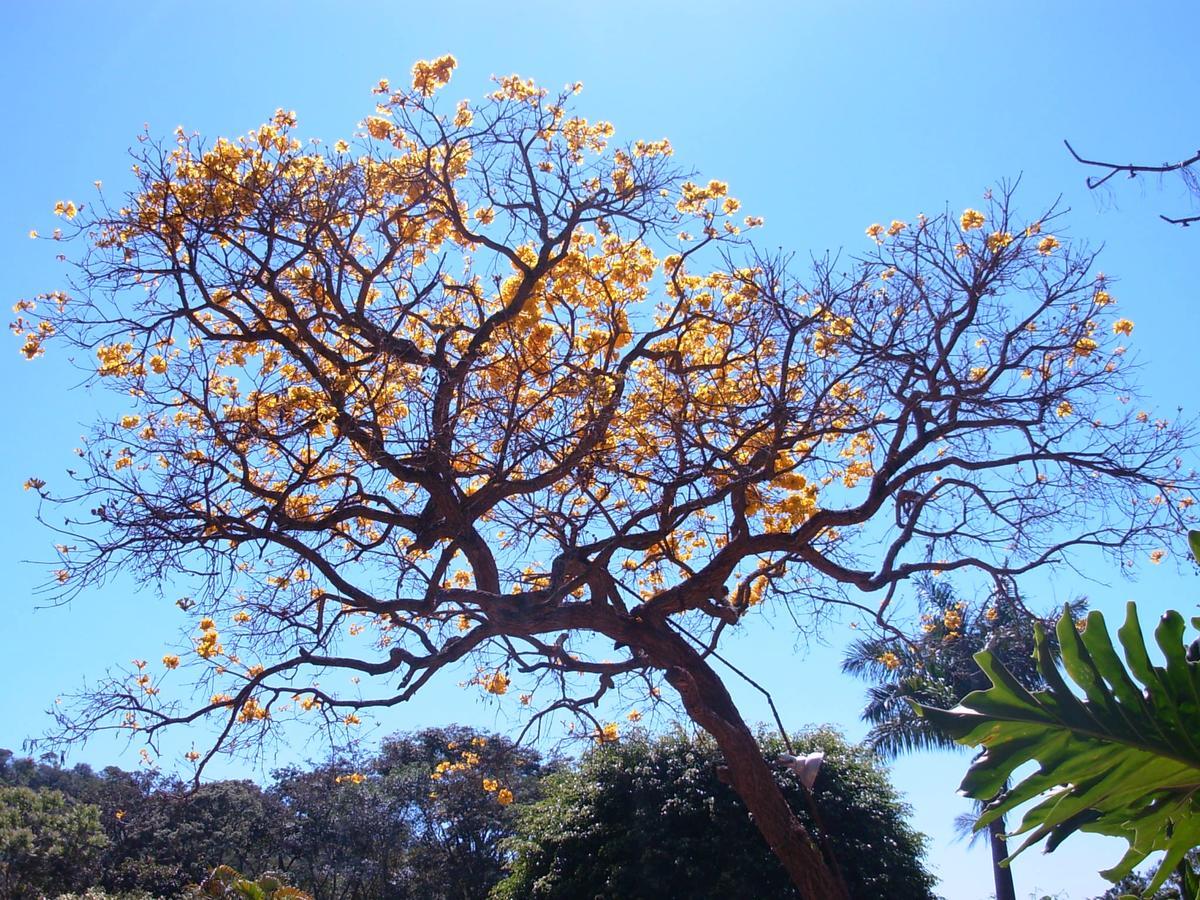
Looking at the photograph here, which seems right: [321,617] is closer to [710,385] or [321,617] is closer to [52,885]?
[710,385]

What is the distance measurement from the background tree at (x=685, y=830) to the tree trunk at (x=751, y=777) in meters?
1.60

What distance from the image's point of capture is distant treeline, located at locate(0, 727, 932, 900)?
31.5 ft

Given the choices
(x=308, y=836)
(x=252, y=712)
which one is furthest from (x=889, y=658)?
(x=308, y=836)

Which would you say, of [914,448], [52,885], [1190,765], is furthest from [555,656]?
[52,885]

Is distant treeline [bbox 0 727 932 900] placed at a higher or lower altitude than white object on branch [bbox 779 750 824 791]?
higher

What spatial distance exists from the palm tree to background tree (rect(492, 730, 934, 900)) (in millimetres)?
1013

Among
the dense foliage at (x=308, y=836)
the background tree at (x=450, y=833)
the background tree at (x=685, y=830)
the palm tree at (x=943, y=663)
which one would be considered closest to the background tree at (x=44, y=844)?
the dense foliage at (x=308, y=836)

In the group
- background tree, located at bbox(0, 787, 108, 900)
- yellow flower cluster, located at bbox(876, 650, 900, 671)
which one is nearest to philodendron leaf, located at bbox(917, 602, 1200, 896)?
yellow flower cluster, located at bbox(876, 650, 900, 671)

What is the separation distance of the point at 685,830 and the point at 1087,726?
7458 mm

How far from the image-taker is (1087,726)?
2.99 m

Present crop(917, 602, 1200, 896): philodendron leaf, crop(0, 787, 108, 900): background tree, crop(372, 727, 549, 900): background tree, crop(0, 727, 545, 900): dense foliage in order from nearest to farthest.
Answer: crop(917, 602, 1200, 896): philodendron leaf → crop(0, 787, 108, 900): background tree → crop(0, 727, 545, 900): dense foliage → crop(372, 727, 549, 900): background tree

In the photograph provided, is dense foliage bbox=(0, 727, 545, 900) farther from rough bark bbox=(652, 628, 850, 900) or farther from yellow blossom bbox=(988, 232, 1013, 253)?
yellow blossom bbox=(988, 232, 1013, 253)

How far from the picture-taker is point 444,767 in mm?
10867

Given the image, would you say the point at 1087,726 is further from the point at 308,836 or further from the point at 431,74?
the point at 308,836
